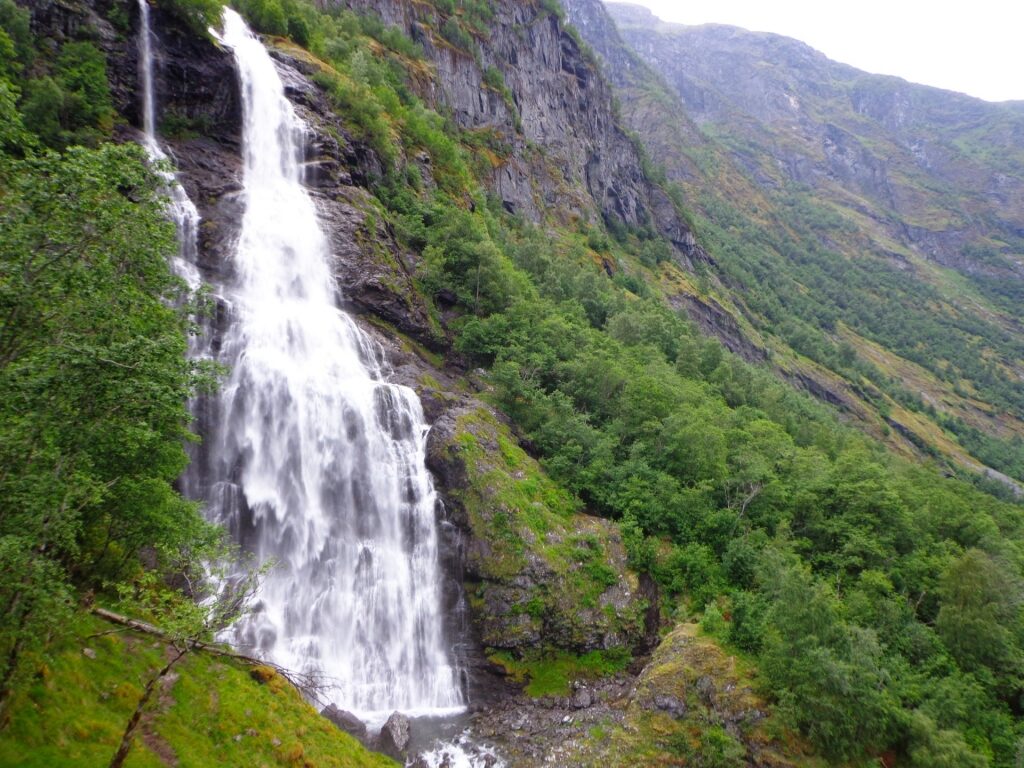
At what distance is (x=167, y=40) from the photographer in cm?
3469

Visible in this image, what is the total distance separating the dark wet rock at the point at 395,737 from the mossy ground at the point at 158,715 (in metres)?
0.99

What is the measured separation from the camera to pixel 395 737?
19.0 metres

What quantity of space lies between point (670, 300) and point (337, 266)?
212 ft

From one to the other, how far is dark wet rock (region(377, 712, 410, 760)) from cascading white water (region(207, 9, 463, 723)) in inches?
50.8

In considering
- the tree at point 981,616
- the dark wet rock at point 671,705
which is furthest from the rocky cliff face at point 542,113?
the dark wet rock at point 671,705

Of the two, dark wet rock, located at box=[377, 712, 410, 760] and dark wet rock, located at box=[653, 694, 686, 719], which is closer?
dark wet rock, located at box=[377, 712, 410, 760]

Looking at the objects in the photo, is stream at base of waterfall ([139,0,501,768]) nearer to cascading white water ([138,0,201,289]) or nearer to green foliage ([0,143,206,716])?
cascading white water ([138,0,201,289])

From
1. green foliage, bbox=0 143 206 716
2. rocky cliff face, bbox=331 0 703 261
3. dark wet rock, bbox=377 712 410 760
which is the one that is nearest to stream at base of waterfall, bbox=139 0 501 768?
dark wet rock, bbox=377 712 410 760

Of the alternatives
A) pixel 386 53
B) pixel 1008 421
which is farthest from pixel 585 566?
pixel 1008 421

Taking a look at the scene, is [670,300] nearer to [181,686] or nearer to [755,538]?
[755,538]

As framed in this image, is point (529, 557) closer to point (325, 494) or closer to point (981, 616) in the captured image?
point (325, 494)

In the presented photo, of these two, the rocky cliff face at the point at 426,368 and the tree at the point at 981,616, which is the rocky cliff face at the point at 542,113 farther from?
the tree at the point at 981,616

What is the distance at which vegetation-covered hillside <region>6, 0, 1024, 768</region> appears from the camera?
32.3 feet

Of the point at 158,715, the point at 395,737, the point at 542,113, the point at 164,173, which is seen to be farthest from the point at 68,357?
the point at 542,113
